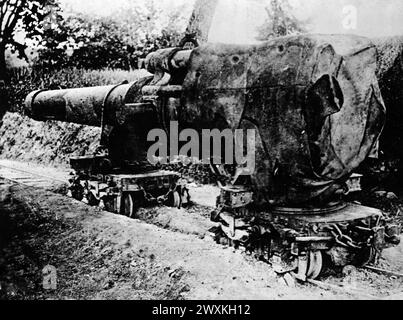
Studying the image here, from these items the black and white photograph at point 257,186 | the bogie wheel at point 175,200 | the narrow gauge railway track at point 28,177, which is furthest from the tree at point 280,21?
the narrow gauge railway track at point 28,177

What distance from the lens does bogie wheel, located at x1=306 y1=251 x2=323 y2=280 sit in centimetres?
453

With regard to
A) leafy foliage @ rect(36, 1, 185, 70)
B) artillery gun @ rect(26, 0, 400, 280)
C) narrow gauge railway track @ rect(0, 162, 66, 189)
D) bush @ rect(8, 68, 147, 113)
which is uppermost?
leafy foliage @ rect(36, 1, 185, 70)

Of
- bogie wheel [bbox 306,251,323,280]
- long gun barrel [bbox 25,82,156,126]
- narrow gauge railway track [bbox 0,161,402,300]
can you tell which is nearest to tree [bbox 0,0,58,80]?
long gun barrel [bbox 25,82,156,126]

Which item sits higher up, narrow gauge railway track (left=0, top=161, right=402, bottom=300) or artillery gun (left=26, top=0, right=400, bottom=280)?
artillery gun (left=26, top=0, right=400, bottom=280)

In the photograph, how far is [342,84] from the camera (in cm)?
457

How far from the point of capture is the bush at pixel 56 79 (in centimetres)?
1460

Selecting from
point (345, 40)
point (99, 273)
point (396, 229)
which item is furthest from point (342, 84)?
point (99, 273)

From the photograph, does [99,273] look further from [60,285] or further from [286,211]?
[286,211]

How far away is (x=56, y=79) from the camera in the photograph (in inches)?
631

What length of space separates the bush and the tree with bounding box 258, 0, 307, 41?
6.86m

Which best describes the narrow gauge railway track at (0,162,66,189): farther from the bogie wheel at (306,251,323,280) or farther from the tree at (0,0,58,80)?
the bogie wheel at (306,251,323,280)

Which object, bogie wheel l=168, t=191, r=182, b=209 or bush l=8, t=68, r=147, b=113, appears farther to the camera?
bush l=8, t=68, r=147, b=113

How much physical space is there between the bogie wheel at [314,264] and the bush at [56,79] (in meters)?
10.7

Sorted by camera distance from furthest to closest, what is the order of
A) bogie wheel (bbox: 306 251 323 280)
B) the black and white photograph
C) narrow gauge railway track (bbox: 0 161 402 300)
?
narrow gauge railway track (bbox: 0 161 402 300) < bogie wheel (bbox: 306 251 323 280) < the black and white photograph
